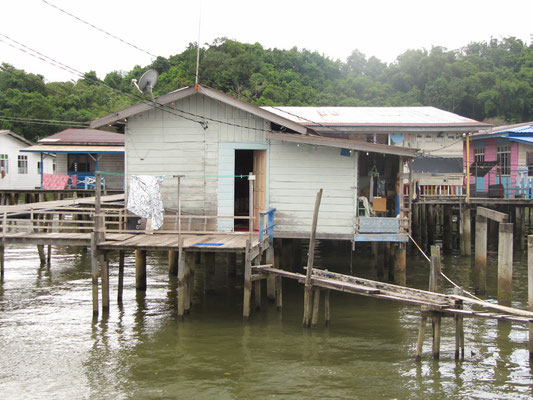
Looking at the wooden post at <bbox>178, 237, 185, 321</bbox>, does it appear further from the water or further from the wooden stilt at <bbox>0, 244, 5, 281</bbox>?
the wooden stilt at <bbox>0, 244, 5, 281</bbox>

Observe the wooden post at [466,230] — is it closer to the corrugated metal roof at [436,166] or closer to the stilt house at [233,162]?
the stilt house at [233,162]

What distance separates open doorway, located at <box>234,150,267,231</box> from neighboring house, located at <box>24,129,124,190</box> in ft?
42.4

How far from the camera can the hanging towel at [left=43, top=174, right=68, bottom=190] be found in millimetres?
31875

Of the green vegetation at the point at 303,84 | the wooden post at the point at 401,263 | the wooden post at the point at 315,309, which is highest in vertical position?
the green vegetation at the point at 303,84

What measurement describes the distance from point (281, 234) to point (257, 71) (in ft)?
117

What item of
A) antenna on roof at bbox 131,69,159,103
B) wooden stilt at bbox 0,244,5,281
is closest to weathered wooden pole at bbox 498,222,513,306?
antenna on roof at bbox 131,69,159,103

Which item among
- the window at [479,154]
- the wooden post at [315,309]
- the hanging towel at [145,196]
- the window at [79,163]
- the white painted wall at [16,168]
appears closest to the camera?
the wooden post at [315,309]

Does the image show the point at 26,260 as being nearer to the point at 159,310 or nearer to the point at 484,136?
the point at 159,310

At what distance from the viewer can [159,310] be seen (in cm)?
1499

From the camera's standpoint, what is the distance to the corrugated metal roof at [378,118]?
2255 centimetres

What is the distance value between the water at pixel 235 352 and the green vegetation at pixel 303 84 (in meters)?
28.3

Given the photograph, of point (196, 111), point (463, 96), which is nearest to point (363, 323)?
point (196, 111)

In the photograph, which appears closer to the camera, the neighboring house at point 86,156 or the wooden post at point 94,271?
the wooden post at point 94,271

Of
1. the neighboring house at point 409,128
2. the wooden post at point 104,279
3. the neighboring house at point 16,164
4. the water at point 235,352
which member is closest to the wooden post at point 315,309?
the water at point 235,352
